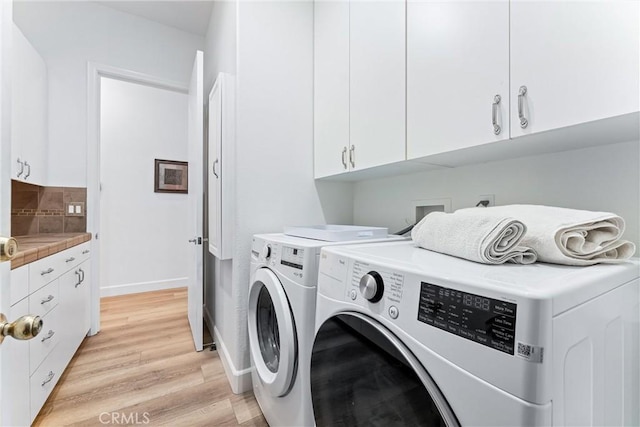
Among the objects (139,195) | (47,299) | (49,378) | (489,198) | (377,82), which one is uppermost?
(377,82)

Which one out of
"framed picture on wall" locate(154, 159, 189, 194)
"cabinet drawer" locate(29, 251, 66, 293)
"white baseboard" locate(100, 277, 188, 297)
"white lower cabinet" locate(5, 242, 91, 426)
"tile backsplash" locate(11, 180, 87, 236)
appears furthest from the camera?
"framed picture on wall" locate(154, 159, 189, 194)

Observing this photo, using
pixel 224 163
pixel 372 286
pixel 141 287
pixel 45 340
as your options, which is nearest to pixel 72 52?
pixel 224 163

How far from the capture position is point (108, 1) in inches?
88.7

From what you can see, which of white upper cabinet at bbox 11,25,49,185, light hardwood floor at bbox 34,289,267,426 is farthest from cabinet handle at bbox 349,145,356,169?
white upper cabinet at bbox 11,25,49,185

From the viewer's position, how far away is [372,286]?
0.65 meters

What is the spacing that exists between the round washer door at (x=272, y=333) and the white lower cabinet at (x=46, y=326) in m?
0.78

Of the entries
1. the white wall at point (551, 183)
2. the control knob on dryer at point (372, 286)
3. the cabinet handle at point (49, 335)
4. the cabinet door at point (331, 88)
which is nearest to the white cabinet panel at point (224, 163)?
the cabinet door at point (331, 88)

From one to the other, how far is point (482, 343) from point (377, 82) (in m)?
1.15

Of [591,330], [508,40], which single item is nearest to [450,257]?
[591,330]

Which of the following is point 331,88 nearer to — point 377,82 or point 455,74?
point 377,82

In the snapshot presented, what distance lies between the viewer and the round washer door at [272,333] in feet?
3.36

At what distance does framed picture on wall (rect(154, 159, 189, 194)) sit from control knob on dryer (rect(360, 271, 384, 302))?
3433mm

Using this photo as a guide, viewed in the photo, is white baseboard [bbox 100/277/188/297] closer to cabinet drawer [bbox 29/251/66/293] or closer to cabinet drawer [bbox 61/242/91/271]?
cabinet drawer [bbox 61/242/91/271]

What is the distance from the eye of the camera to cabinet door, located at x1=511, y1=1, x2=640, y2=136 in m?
0.63
